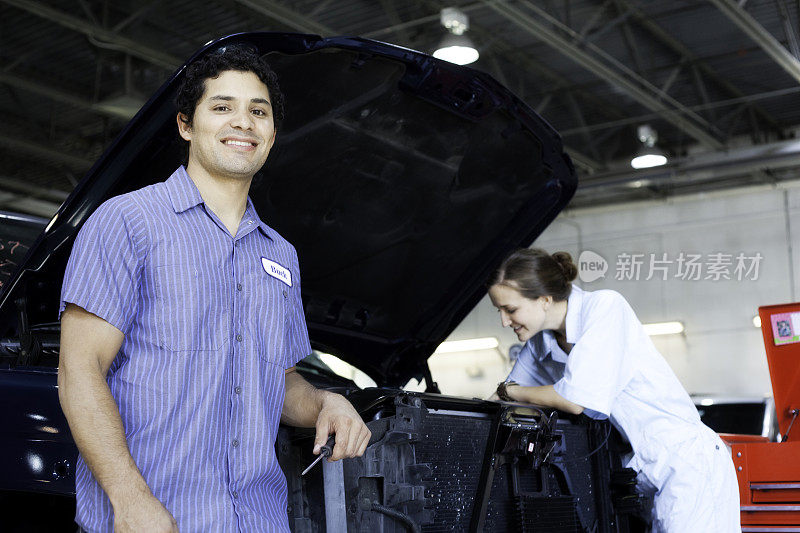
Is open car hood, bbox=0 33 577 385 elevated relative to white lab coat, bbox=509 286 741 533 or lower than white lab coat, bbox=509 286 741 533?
elevated

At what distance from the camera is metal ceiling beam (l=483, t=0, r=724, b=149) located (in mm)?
8977

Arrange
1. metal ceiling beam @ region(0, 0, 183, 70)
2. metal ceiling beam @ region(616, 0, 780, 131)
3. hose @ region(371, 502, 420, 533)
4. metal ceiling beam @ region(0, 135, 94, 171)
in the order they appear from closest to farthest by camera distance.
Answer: hose @ region(371, 502, 420, 533), metal ceiling beam @ region(0, 0, 183, 70), metal ceiling beam @ region(616, 0, 780, 131), metal ceiling beam @ region(0, 135, 94, 171)

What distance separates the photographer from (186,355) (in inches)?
56.1

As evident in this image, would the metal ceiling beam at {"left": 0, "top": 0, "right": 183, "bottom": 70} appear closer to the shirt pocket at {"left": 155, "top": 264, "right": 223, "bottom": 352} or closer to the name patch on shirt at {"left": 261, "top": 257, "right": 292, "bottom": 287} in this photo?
the name patch on shirt at {"left": 261, "top": 257, "right": 292, "bottom": 287}

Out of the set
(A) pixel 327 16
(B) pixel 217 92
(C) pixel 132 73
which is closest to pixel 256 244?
(B) pixel 217 92

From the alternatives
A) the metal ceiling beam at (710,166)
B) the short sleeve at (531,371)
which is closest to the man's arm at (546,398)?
the short sleeve at (531,371)

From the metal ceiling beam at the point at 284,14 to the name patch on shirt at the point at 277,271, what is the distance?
7.31 meters

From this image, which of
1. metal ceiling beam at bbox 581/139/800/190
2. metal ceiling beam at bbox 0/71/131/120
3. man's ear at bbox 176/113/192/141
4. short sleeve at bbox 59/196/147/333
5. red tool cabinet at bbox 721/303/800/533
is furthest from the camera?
metal ceiling beam at bbox 581/139/800/190

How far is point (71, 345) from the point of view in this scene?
1367mm

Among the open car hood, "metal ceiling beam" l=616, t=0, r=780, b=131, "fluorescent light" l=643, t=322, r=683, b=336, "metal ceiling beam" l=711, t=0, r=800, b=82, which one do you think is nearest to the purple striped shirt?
the open car hood

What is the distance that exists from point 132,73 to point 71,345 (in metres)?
9.79

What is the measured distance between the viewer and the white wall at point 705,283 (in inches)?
512

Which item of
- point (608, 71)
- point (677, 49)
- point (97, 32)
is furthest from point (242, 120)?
point (677, 49)

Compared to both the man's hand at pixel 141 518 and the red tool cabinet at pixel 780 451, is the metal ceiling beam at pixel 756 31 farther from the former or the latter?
the man's hand at pixel 141 518
